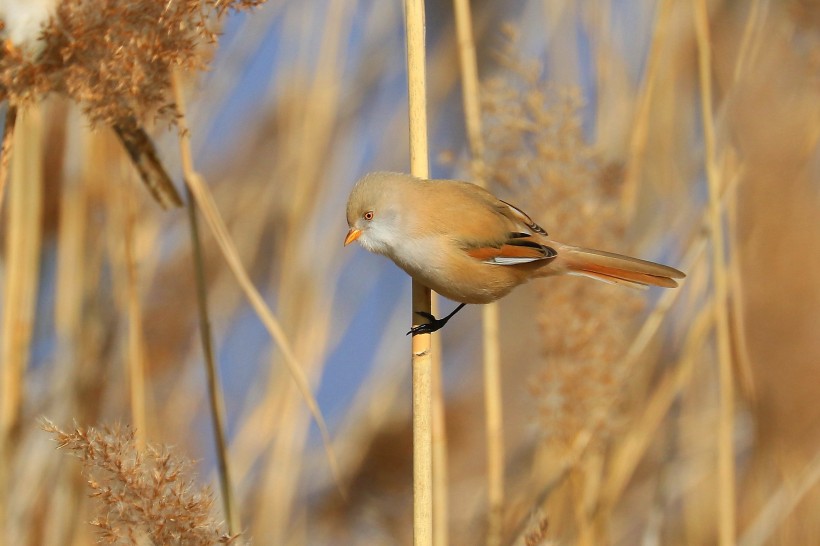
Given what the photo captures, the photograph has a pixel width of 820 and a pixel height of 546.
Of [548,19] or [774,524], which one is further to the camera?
[548,19]

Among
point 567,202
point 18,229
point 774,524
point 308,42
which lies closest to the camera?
point 18,229

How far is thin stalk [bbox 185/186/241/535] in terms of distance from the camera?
5.24 feet

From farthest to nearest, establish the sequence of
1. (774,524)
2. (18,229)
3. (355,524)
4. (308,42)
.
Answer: (355,524), (308,42), (774,524), (18,229)

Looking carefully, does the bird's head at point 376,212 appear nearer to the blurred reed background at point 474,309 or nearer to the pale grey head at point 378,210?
the pale grey head at point 378,210

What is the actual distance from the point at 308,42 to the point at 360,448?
53.4 inches

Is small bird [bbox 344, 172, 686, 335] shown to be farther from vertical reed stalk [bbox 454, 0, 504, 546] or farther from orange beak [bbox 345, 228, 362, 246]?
vertical reed stalk [bbox 454, 0, 504, 546]

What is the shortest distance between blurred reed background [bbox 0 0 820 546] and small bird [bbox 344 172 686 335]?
0.29m

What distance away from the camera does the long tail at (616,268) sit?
1747 millimetres

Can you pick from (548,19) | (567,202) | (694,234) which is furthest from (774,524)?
(548,19)

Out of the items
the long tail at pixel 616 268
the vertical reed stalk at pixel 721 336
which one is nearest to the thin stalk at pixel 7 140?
the long tail at pixel 616 268

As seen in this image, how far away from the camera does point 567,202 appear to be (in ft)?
6.82

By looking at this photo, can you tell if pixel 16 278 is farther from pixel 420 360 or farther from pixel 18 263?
pixel 420 360

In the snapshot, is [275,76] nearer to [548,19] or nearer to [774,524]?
[548,19]

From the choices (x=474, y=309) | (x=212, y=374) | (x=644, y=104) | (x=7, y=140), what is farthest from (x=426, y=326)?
(x=474, y=309)
